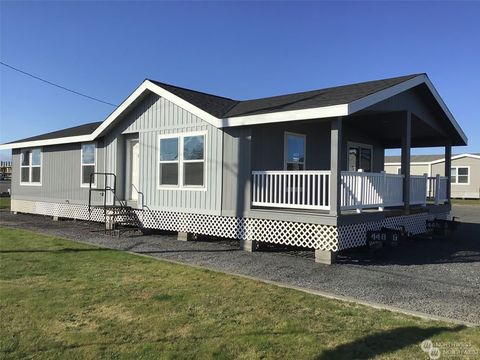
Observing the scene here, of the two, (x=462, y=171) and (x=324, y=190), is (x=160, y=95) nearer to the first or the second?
(x=324, y=190)

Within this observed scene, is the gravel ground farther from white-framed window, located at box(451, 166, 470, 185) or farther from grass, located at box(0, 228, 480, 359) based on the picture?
white-framed window, located at box(451, 166, 470, 185)

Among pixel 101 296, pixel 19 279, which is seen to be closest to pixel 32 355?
pixel 101 296

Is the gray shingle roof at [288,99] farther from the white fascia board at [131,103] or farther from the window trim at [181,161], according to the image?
the window trim at [181,161]

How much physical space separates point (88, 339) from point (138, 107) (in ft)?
32.0

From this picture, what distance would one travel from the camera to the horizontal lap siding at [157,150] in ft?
36.3

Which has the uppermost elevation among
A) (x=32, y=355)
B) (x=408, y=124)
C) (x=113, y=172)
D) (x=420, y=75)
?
(x=420, y=75)

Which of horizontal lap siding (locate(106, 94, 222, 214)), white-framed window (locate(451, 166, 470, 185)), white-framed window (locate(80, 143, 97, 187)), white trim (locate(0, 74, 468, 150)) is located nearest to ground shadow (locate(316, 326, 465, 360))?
white trim (locate(0, 74, 468, 150))

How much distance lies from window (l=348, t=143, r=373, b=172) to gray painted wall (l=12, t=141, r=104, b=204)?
330 inches

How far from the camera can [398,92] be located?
10430mm

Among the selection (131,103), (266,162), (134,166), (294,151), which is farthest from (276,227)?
(134,166)

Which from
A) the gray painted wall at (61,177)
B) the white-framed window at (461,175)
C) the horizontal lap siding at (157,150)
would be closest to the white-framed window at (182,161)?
the horizontal lap siding at (157,150)

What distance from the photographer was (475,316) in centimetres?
539

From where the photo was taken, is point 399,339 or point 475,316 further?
point 475,316

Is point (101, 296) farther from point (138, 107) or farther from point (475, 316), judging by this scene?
point (138, 107)
